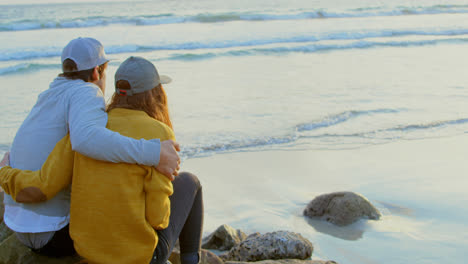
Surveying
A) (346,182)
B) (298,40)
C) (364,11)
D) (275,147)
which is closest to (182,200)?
(346,182)

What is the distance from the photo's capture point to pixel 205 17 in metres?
29.5

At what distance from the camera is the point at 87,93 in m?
2.45

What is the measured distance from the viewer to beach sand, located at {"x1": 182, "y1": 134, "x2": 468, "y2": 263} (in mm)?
4059

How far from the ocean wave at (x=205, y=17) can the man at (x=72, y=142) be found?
2539cm

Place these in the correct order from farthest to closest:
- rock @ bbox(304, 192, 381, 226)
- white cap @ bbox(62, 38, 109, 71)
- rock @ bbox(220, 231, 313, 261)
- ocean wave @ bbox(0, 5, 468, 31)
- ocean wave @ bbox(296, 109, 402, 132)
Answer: ocean wave @ bbox(0, 5, 468, 31) < ocean wave @ bbox(296, 109, 402, 132) < rock @ bbox(304, 192, 381, 226) < rock @ bbox(220, 231, 313, 261) < white cap @ bbox(62, 38, 109, 71)

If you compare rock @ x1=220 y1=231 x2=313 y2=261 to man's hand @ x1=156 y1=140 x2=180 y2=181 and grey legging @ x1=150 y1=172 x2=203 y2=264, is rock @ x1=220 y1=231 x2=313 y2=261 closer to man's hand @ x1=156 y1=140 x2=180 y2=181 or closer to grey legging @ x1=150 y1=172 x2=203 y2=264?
grey legging @ x1=150 y1=172 x2=203 y2=264

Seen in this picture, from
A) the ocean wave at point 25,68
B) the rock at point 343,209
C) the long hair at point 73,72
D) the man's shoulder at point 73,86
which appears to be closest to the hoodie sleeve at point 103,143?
the man's shoulder at point 73,86

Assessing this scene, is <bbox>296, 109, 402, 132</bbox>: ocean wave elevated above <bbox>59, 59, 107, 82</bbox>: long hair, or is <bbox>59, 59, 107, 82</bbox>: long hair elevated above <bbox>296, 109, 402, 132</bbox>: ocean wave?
<bbox>59, 59, 107, 82</bbox>: long hair

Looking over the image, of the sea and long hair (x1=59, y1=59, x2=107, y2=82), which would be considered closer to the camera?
long hair (x1=59, y1=59, x2=107, y2=82)

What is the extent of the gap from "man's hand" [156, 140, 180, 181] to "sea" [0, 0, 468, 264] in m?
2.06

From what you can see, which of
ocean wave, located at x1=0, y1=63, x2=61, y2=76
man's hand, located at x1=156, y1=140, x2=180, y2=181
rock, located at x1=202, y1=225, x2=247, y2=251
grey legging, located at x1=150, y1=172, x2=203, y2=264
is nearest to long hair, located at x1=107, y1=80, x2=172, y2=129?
man's hand, located at x1=156, y1=140, x2=180, y2=181

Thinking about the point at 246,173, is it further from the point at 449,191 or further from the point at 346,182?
the point at 449,191

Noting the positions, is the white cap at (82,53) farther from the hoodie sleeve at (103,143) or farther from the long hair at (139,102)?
the hoodie sleeve at (103,143)

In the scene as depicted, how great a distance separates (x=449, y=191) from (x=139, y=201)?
154 inches
